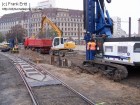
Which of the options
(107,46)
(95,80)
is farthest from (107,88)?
(107,46)

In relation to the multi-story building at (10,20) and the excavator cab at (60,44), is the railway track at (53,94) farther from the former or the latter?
the multi-story building at (10,20)

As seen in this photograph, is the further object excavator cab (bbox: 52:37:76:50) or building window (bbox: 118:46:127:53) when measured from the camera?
excavator cab (bbox: 52:37:76:50)

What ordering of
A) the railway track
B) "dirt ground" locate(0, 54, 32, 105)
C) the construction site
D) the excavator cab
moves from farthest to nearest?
the excavator cab → the construction site → "dirt ground" locate(0, 54, 32, 105) → the railway track

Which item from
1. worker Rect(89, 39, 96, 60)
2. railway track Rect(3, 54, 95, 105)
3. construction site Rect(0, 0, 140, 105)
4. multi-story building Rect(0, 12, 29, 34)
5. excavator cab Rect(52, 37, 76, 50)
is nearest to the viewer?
railway track Rect(3, 54, 95, 105)

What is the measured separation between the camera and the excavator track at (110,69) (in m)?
14.6

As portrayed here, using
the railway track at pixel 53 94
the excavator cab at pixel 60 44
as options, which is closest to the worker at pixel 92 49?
the railway track at pixel 53 94

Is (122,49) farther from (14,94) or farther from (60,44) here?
(60,44)

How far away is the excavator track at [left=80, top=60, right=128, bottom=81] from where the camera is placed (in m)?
14.6

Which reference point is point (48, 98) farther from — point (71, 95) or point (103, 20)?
point (103, 20)

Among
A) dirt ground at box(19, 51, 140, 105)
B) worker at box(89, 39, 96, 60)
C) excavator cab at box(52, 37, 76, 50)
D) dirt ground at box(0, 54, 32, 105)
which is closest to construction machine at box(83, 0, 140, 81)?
worker at box(89, 39, 96, 60)

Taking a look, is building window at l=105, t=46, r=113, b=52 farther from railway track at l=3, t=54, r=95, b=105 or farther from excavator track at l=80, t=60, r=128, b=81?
railway track at l=3, t=54, r=95, b=105

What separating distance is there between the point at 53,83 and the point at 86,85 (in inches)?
65.6

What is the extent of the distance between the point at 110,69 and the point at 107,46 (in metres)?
1.42

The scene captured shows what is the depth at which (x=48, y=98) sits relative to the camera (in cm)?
1101
